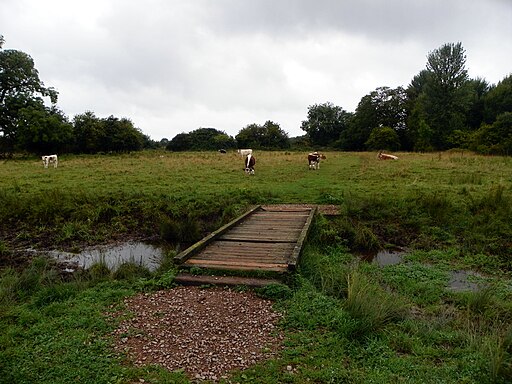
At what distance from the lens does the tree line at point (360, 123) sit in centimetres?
3756

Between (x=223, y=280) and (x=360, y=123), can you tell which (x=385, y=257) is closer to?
(x=223, y=280)

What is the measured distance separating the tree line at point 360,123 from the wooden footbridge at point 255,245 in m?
28.8

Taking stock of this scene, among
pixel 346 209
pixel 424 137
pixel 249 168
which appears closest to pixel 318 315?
pixel 346 209

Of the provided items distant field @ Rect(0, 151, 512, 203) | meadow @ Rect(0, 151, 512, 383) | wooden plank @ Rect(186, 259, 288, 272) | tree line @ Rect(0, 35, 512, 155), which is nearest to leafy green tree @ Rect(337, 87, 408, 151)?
tree line @ Rect(0, 35, 512, 155)

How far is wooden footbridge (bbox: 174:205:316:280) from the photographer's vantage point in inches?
266

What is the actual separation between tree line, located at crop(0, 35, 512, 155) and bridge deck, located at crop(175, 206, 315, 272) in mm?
28862

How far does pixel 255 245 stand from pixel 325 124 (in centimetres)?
7043

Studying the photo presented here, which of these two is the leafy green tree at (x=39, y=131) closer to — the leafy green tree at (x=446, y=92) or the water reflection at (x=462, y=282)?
the water reflection at (x=462, y=282)

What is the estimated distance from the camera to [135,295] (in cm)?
590

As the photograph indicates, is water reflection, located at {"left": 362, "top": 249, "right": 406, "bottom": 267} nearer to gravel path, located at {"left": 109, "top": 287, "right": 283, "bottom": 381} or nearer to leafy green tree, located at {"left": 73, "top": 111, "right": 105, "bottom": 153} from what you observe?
gravel path, located at {"left": 109, "top": 287, "right": 283, "bottom": 381}

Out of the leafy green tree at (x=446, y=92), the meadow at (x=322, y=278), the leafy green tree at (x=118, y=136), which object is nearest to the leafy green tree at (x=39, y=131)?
the leafy green tree at (x=118, y=136)

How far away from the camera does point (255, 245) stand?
8.13 metres

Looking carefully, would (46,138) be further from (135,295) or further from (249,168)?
(135,295)

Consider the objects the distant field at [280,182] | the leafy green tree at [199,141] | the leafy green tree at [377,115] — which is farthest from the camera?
the leafy green tree at [199,141]
